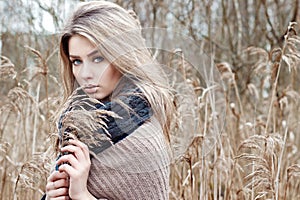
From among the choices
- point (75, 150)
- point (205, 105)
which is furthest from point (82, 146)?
point (205, 105)

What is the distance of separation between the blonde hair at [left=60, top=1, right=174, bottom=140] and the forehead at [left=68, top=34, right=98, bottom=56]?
0.04ft

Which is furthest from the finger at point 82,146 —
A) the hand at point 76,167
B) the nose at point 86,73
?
the nose at point 86,73

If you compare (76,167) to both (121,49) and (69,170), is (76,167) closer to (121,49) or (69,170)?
(69,170)

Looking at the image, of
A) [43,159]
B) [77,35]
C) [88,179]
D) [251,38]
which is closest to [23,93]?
[43,159]

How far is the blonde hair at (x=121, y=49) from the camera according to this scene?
1768mm

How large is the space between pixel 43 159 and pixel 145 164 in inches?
18.8

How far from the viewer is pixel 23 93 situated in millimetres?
2346

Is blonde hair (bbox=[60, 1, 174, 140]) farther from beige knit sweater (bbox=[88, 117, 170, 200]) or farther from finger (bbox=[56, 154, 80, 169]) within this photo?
finger (bbox=[56, 154, 80, 169])

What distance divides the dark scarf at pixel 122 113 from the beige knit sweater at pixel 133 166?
2cm

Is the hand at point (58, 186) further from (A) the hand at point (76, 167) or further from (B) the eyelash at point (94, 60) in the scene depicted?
(B) the eyelash at point (94, 60)

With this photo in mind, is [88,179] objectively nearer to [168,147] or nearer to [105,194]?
[105,194]

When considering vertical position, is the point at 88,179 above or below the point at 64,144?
below

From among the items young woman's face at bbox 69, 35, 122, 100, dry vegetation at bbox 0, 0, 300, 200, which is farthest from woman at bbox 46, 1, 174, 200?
dry vegetation at bbox 0, 0, 300, 200

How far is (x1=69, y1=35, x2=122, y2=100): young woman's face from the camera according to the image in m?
1.73
